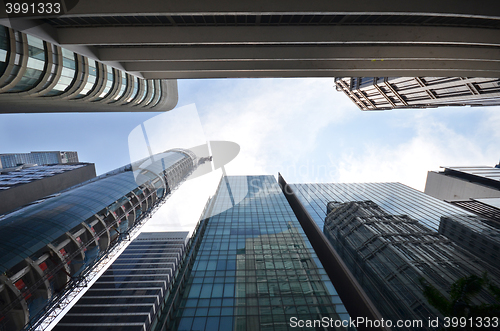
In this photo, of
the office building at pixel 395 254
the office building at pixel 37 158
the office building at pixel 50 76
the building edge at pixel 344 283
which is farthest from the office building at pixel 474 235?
the office building at pixel 37 158

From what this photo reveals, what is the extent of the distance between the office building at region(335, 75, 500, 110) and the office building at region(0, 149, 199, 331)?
2043 inches

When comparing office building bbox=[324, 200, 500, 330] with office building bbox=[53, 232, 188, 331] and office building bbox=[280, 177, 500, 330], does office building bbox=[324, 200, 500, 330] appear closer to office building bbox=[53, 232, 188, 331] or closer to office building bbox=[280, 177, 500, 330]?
office building bbox=[280, 177, 500, 330]

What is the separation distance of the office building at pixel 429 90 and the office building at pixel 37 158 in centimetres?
18708

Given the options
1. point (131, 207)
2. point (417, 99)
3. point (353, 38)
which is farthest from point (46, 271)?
point (417, 99)

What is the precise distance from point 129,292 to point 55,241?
142ft

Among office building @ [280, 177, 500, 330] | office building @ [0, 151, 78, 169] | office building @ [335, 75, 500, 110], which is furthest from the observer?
office building @ [0, 151, 78, 169]

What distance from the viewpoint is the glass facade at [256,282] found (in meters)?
16.4

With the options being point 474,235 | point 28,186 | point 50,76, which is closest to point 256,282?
point 50,76

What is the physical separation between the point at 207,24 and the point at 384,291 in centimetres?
2734

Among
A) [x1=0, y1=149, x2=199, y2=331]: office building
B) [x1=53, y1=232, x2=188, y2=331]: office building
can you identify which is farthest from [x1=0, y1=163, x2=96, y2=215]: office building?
[x1=53, y1=232, x2=188, y2=331]: office building

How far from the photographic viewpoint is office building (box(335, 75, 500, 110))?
24531 mm

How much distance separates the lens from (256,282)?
20.4 m

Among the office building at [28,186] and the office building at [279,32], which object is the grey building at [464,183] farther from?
the office building at [28,186]

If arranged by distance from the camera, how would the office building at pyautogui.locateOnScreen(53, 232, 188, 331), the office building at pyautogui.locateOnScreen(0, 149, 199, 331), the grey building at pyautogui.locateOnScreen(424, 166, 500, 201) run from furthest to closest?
1. the office building at pyautogui.locateOnScreen(53, 232, 188, 331)
2. the grey building at pyautogui.locateOnScreen(424, 166, 500, 201)
3. the office building at pyautogui.locateOnScreen(0, 149, 199, 331)
